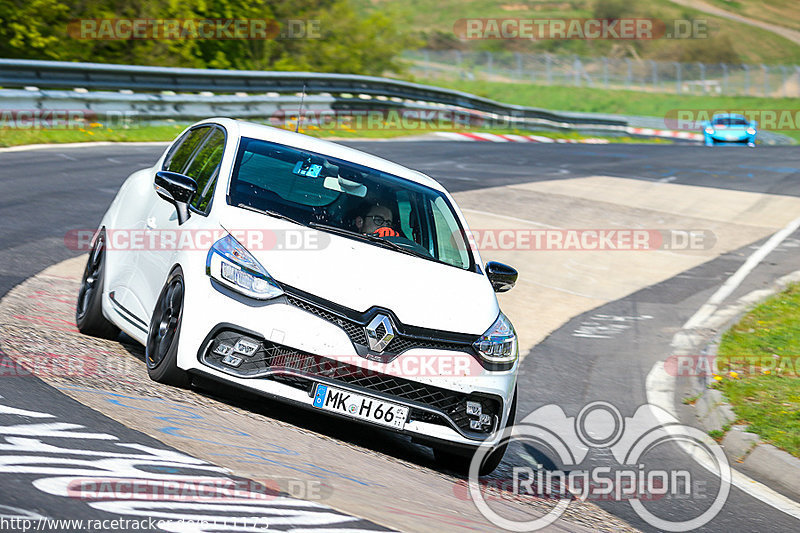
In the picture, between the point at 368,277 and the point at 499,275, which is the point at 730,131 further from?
the point at 368,277

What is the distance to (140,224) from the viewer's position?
7.15m

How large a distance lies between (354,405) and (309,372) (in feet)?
0.98

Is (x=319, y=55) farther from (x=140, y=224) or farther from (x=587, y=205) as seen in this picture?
(x=140, y=224)

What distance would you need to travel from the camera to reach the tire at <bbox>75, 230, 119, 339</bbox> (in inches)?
287

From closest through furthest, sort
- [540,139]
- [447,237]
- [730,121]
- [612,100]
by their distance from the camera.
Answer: [447,237] < [540,139] < [730,121] < [612,100]

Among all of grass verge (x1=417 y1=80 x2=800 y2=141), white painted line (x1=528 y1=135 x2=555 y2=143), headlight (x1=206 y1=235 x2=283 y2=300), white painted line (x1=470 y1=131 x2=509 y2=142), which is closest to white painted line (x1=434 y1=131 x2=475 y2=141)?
white painted line (x1=470 y1=131 x2=509 y2=142)

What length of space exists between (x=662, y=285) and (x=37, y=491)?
Result: 417 inches

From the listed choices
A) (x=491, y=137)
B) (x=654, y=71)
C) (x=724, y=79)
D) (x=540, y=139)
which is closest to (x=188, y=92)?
(x=491, y=137)

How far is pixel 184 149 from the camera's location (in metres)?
7.65

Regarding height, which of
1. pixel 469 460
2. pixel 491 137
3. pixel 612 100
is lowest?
pixel 469 460
